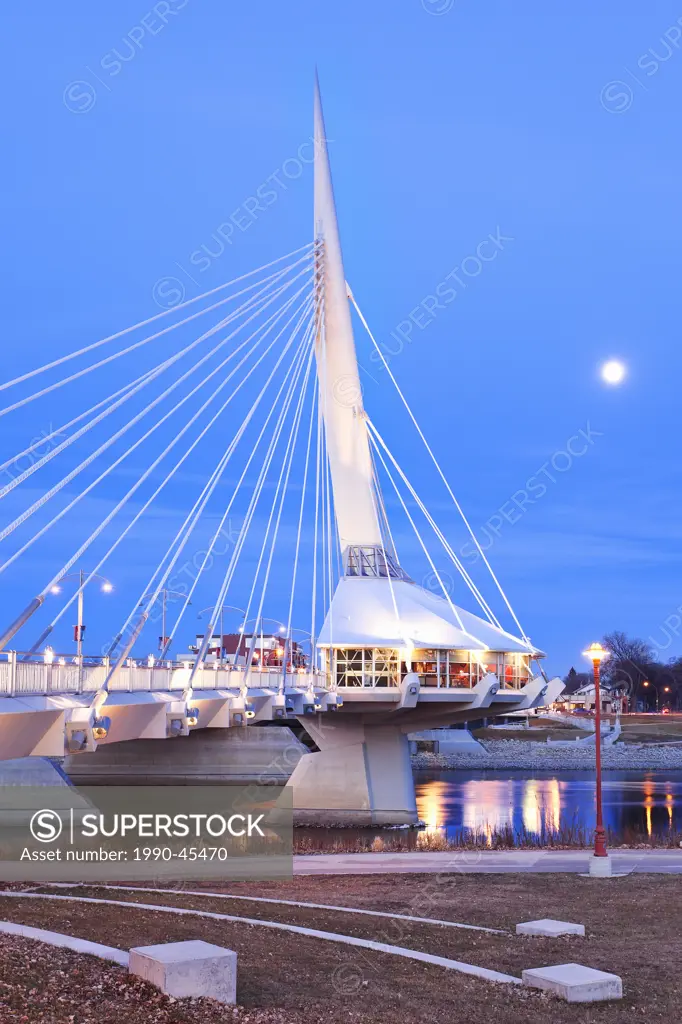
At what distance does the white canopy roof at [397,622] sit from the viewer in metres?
51.2

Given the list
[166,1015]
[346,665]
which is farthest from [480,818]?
[166,1015]

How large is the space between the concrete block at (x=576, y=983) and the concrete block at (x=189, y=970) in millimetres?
3535

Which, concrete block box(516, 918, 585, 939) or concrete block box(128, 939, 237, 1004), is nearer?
concrete block box(128, 939, 237, 1004)

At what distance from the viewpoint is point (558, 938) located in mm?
15898

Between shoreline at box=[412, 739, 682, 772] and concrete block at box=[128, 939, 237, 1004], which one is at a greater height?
concrete block at box=[128, 939, 237, 1004]

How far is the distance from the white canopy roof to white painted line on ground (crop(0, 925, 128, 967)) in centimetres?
3740

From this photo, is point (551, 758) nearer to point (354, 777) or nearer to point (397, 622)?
point (354, 777)

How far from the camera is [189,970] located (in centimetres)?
1070

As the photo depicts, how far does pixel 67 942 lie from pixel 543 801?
58004mm

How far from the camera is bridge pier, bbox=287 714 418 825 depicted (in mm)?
51594

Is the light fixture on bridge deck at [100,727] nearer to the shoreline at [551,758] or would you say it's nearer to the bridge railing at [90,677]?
the bridge railing at [90,677]

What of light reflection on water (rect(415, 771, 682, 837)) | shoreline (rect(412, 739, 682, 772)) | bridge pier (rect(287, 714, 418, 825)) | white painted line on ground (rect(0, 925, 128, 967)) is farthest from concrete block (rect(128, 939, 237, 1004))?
shoreline (rect(412, 739, 682, 772))

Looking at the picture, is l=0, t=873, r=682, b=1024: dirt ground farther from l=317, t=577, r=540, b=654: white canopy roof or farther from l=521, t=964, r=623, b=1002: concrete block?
l=317, t=577, r=540, b=654: white canopy roof

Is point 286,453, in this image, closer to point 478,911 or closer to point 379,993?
point 478,911
